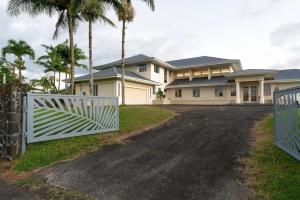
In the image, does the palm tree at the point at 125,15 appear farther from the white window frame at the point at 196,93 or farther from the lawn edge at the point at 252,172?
the lawn edge at the point at 252,172

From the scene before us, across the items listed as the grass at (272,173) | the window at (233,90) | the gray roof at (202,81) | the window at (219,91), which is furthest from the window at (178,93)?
the grass at (272,173)

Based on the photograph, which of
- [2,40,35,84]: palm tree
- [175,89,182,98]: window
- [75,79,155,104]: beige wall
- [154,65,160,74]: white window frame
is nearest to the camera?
[75,79,155,104]: beige wall

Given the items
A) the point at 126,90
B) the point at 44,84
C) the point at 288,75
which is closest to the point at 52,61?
the point at 44,84

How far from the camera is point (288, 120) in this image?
541 centimetres

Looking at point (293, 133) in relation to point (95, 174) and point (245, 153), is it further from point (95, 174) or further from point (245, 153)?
point (95, 174)

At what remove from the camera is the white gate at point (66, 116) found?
6406mm

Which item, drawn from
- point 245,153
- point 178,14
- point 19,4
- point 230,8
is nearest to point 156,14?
point 178,14

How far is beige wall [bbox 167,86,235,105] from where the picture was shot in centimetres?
2686

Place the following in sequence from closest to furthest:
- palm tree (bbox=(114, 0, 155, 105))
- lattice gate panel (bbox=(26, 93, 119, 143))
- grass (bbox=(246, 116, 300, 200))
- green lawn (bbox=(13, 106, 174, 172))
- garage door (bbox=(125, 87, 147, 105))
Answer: grass (bbox=(246, 116, 300, 200)) < green lawn (bbox=(13, 106, 174, 172)) < lattice gate panel (bbox=(26, 93, 119, 143)) < palm tree (bbox=(114, 0, 155, 105)) < garage door (bbox=(125, 87, 147, 105))

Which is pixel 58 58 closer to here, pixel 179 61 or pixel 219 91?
pixel 179 61

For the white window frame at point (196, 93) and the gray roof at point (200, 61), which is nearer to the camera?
the gray roof at point (200, 61)

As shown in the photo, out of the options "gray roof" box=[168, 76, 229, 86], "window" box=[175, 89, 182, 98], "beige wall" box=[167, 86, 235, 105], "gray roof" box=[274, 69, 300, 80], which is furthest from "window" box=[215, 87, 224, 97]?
"gray roof" box=[274, 69, 300, 80]

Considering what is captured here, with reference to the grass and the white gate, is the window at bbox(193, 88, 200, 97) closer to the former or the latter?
the white gate

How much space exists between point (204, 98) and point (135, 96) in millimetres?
10002
